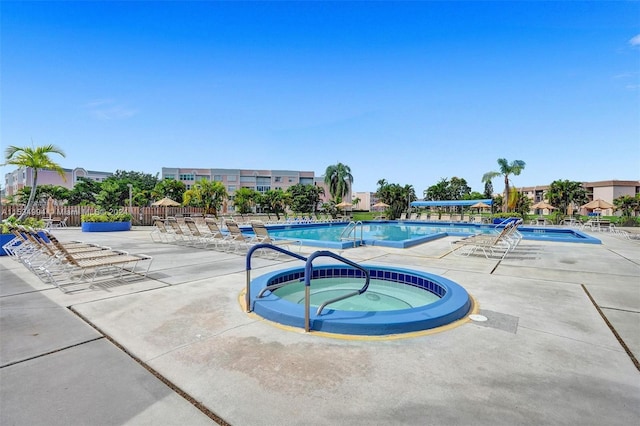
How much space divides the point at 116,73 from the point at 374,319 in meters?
16.9

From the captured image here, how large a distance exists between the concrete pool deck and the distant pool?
23.7ft

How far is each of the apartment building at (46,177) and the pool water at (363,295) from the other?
6957 cm

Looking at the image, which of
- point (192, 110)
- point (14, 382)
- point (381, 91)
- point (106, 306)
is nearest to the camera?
point (14, 382)

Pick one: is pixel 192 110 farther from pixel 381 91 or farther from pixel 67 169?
pixel 67 169

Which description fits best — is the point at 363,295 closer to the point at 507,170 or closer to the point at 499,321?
the point at 499,321

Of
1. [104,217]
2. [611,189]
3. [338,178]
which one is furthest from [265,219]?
[611,189]

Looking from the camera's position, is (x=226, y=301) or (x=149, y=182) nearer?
(x=226, y=301)

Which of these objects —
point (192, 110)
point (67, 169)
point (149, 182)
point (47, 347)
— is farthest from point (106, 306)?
point (67, 169)

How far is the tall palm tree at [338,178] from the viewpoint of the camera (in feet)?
175

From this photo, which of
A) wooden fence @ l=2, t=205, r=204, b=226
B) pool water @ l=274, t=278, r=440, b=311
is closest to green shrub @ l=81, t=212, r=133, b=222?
wooden fence @ l=2, t=205, r=204, b=226

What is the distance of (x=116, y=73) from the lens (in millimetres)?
14641

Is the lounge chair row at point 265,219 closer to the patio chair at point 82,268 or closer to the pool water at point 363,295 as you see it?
the patio chair at point 82,268

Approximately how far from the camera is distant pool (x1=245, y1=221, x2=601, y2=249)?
1245 centimetres

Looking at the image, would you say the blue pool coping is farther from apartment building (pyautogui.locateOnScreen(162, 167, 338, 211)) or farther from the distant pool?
apartment building (pyautogui.locateOnScreen(162, 167, 338, 211))
